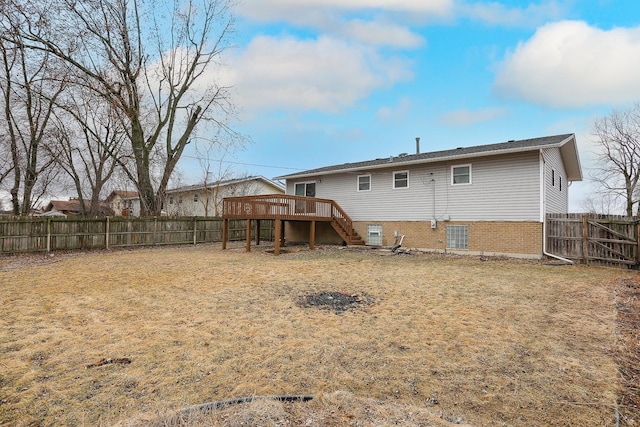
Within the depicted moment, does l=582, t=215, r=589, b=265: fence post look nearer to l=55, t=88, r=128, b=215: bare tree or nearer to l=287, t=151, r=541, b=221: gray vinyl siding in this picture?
l=287, t=151, r=541, b=221: gray vinyl siding

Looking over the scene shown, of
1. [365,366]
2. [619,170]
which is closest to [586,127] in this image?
[619,170]

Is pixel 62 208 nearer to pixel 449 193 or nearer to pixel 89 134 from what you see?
pixel 89 134

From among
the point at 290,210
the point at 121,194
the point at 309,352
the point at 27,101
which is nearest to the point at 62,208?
the point at 121,194

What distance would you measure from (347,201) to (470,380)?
1372 centimetres

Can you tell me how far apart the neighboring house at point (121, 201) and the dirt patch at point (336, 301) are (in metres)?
37.7

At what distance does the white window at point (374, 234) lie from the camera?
50.4ft

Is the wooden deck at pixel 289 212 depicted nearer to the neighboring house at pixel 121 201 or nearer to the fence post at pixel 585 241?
the fence post at pixel 585 241

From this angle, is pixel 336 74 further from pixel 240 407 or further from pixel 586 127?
pixel 586 127

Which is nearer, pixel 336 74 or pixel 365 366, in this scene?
pixel 365 366

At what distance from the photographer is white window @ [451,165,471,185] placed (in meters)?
13.0

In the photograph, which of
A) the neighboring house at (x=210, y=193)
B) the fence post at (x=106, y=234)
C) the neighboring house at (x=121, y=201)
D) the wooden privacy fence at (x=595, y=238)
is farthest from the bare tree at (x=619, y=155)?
the neighboring house at (x=121, y=201)

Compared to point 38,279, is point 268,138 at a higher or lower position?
higher

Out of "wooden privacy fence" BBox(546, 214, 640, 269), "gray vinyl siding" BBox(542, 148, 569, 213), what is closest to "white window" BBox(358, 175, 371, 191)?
"gray vinyl siding" BBox(542, 148, 569, 213)

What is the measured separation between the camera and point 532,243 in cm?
1139
